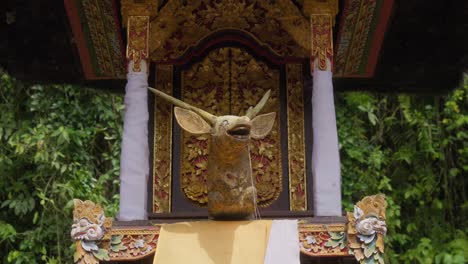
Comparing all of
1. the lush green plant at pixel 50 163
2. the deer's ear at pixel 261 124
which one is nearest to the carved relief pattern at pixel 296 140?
the deer's ear at pixel 261 124

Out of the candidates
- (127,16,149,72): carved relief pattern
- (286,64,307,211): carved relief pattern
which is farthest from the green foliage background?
(127,16,149,72): carved relief pattern

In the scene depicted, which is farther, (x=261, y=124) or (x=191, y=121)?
(x=261, y=124)

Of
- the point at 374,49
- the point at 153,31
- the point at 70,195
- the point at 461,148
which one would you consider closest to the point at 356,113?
the point at 461,148

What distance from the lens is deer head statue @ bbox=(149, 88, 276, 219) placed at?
6.55 meters

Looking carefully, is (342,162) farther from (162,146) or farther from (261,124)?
(261,124)

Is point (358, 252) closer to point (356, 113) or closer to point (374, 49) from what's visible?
point (374, 49)

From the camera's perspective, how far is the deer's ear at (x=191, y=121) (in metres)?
6.82

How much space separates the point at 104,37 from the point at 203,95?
1.25 m

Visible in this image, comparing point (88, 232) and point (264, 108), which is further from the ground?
point (264, 108)

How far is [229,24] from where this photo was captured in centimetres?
824

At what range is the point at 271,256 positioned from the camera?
246 inches

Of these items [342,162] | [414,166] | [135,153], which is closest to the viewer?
[135,153]

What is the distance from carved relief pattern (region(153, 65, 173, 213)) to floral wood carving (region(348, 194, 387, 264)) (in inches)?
91.8

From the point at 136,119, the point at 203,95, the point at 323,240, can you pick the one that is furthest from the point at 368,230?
the point at 203,95
